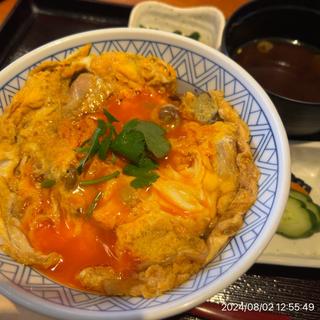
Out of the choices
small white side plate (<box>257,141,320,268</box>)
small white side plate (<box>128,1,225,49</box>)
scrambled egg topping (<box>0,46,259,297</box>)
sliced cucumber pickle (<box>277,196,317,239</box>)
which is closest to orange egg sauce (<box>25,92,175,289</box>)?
scrambled egg topping (<box>0,46,259,297</box>)

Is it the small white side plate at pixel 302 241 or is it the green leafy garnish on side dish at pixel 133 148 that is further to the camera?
the small white side plate at pixel 302 241

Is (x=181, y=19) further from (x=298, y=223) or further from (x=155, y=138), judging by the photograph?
(x=298, y=223)

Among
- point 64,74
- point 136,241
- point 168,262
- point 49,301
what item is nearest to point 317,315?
point 168,262

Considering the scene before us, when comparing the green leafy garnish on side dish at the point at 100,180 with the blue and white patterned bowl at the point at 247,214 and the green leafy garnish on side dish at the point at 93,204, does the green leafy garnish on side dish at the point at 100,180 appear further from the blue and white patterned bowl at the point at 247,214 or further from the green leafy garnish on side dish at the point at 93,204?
the blue and white patterned bowl at the point at 247,214

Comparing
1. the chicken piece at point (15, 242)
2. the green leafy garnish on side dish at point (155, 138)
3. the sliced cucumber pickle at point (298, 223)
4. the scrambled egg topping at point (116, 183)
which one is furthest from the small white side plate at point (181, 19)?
the chicken piece at point (15, 242)

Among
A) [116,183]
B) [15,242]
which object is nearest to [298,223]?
[116,183]
